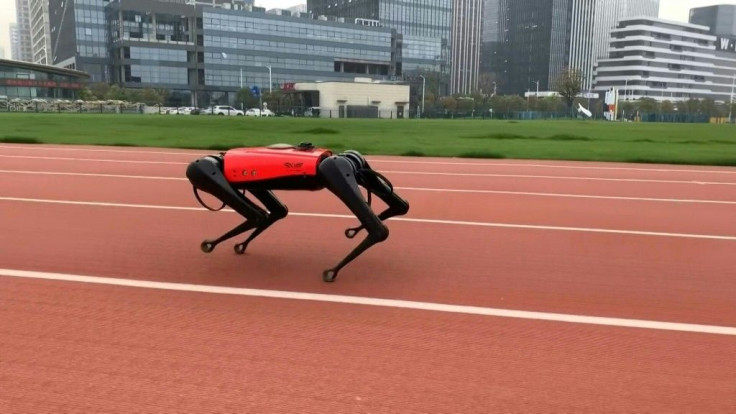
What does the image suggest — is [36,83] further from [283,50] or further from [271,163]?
[271,163]

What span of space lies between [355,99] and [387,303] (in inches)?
3056

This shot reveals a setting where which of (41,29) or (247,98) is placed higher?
(41,29)

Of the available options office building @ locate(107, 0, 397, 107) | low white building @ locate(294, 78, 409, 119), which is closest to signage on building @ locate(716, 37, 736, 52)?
office building @ locate(107, 0, 397, 107)

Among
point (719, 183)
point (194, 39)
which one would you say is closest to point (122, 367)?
point (719, 183)

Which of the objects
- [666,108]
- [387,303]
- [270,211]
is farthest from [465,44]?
[387,303]

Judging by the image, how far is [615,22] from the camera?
167 meters

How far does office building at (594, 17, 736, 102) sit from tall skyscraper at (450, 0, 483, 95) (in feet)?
121

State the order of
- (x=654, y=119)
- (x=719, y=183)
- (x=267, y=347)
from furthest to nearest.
→ (x=654, y=119)
(x=719, y=183)
(x=267, y=347)

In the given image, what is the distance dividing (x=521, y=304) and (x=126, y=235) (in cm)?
429

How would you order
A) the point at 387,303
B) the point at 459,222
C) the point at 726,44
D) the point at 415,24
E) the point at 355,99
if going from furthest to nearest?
the point at 726,44 < the point at 415,24 < the point at 355,99 < the point at 459,222 < the point at 387,303

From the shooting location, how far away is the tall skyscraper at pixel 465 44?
18025cm

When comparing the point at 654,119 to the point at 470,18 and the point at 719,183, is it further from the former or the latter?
the point at 719,183

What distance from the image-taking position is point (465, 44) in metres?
182

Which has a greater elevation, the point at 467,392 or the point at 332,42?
the point at 332,42
